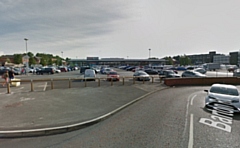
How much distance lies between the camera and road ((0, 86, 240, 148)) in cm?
421

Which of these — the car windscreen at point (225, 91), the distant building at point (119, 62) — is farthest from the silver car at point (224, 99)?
the distant building at point (119, 62)

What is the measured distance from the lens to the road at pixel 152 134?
13.8 feet

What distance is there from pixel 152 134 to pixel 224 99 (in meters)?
5.03

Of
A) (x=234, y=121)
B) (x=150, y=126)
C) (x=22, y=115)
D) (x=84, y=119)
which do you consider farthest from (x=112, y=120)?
(x=234, y=121)

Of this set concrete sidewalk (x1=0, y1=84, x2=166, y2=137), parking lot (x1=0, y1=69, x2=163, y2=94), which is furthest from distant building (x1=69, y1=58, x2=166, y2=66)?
concrete sidewalk (x1=0, y1=84, x2=166, y2=137)

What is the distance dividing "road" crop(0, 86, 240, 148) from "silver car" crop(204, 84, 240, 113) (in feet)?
1.98

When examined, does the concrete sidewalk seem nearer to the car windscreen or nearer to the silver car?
the silver car

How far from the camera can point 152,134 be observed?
4.76m

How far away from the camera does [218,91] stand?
8.29m

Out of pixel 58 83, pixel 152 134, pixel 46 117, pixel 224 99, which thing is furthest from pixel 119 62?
pixel 152 134

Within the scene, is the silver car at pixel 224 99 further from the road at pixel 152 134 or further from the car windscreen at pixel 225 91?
the road at pixel 152 134

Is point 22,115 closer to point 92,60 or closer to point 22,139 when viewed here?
point 22,139

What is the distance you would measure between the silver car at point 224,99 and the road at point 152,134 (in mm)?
604

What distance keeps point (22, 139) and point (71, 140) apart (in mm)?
1514
